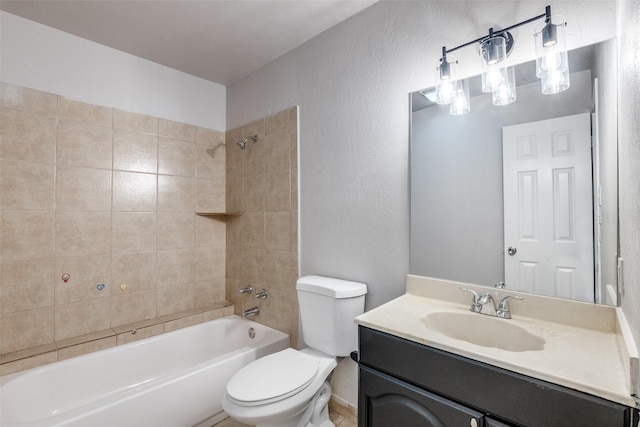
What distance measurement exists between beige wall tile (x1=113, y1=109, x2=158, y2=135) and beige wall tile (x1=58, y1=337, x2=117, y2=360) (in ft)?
4.85

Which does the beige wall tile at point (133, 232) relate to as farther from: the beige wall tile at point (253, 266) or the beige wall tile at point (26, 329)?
the beige wall tile at point (253, 266)

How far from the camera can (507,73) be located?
1300 millimetres

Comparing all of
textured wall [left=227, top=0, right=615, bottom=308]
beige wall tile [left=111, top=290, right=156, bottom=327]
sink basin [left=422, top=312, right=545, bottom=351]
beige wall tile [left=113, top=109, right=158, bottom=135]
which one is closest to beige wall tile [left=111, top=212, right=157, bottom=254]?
beige wall tile [left=111, top=290, right=156, bottom=327]

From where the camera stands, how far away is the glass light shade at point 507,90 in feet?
4.25

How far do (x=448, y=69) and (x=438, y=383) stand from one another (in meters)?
1.33

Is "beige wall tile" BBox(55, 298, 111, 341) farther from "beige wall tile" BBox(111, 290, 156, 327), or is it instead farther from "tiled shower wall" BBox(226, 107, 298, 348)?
"tiled shower wall" BBox(226, 107, 298, 348)

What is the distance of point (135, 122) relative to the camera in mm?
2320

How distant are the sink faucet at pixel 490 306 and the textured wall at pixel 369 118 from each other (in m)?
0.38

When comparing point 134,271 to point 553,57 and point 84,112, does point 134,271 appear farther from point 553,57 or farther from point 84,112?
point 553,57

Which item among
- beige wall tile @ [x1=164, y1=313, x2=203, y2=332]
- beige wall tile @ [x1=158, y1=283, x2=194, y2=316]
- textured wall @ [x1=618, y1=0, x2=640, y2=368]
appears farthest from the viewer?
beige wall tile @ [x1=158, y1=283, x2=194, y2=316]

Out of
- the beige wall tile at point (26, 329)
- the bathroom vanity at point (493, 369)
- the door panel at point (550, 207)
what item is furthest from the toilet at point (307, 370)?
the beige wall tile at point (26, 329)

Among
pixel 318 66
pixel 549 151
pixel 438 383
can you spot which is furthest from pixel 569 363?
pixel 318 66

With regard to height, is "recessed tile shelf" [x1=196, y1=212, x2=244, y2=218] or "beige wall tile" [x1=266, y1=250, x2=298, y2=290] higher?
"recessed tile shelf" [x1=196, y1=212, x2=244, y2=218]

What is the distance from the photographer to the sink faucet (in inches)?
49.8
